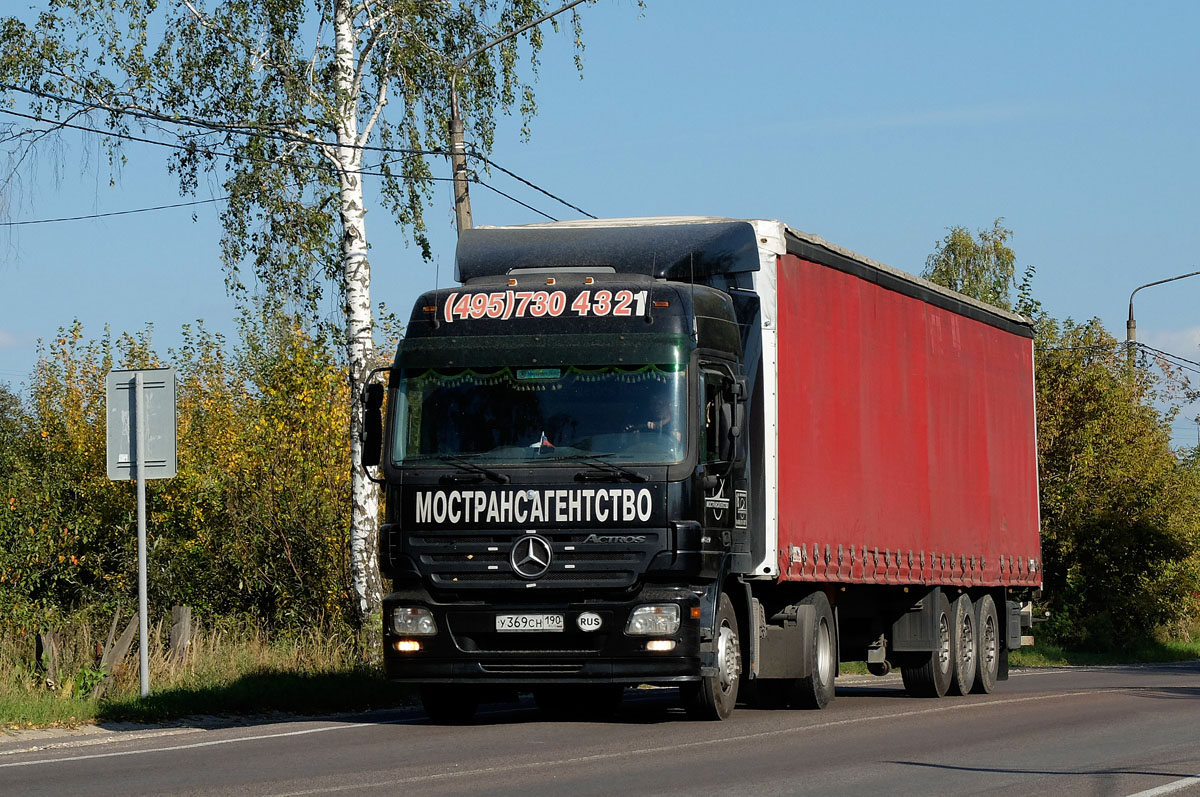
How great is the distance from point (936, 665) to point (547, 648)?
6.83m

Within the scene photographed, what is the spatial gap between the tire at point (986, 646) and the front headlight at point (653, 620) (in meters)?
8.00

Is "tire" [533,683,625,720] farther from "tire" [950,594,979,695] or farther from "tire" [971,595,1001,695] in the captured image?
"tire" [971,595,1001,695]

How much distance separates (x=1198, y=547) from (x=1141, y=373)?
4.66 meters

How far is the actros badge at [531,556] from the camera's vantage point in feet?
43.5

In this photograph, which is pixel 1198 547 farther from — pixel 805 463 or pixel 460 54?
pixel 805 463

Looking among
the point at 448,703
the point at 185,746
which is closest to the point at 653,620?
the point at 448,703

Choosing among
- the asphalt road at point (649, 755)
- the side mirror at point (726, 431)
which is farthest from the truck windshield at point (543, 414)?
the asphalt road at point (649, 755)

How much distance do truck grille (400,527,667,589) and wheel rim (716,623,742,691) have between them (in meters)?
1.10

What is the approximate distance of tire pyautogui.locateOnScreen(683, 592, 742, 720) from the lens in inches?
547

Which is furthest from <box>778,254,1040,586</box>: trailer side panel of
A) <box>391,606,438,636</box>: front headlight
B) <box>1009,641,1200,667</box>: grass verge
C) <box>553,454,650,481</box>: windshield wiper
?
<box>1009,641,1200,667</box>: grass verge

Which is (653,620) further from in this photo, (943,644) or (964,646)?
(964,646)

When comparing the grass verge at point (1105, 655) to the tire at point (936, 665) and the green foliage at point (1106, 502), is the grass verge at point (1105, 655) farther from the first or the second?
the tire at point (936, 665)

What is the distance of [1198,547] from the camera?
37.9 metres

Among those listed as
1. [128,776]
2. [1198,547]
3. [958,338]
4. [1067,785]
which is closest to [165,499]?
[958,338]
